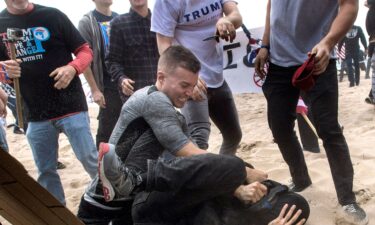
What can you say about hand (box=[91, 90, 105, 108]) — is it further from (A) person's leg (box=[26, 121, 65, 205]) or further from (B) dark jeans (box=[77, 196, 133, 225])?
(B) dark jeans (box=[77, 196, 133, 225])

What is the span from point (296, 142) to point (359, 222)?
0.62m

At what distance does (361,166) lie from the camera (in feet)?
9.85

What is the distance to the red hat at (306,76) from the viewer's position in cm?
203

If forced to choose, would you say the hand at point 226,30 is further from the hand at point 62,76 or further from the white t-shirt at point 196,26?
the hand at point 62,76

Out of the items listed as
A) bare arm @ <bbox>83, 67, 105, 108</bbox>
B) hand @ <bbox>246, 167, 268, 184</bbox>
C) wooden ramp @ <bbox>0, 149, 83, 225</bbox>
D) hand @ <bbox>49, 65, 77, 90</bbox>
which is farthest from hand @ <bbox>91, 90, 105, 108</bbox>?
wooden ramp @ <bbox>0, 149, 83, 225</bbox>

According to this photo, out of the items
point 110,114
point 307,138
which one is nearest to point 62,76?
point 110,114

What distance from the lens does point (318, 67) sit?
202 cm

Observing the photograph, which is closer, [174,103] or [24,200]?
[24,200]

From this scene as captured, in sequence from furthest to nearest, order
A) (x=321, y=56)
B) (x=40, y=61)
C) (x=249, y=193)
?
(x=40, y=61), (x=321, y=56), (x=249, y=193)

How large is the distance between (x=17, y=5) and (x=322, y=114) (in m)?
1.99

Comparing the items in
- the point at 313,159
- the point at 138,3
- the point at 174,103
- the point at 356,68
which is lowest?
the point at 356,68

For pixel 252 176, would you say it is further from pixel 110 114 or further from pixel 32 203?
pixel 110 114

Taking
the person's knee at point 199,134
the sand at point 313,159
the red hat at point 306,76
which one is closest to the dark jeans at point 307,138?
the sand at point 313,159

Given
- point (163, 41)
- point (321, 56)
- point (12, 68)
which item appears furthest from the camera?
point (163, 41)
